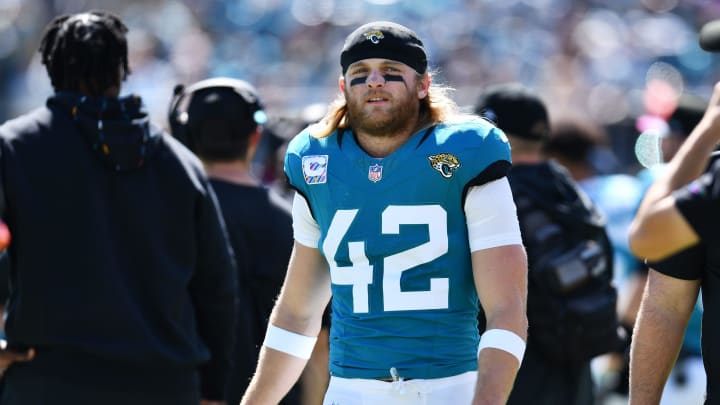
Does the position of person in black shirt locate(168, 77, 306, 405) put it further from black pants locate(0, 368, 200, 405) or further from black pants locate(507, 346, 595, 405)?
black pants locate(0, 368, 200, 405)

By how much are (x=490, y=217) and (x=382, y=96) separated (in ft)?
1.61

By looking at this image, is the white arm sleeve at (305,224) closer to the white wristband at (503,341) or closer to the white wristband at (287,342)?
the white wristband at (287,342)

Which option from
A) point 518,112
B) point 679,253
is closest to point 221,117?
point 518,112

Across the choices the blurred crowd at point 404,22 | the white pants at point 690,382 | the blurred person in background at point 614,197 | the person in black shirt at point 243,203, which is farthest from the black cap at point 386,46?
the blurred crowd at point 404,22

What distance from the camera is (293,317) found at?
3945 mm

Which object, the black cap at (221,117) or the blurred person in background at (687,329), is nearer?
the black cap at (221,117)

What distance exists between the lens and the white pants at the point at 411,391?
3.59 m

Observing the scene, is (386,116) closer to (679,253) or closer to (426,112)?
(426,112)

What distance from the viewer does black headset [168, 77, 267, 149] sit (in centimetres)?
545

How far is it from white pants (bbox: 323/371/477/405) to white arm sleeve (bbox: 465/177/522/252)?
38 cm

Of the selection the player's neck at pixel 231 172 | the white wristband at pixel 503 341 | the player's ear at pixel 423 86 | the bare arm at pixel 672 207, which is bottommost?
the white wristband at pixel 503 341

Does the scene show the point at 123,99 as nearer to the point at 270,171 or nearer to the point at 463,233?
the point at 463,233

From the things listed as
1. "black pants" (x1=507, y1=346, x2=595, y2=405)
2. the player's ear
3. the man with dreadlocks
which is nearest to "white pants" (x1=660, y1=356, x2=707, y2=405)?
"black pants" (x1=507, y1=346, x2=595, y2=405)

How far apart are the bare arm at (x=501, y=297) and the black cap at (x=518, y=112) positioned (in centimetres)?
204
